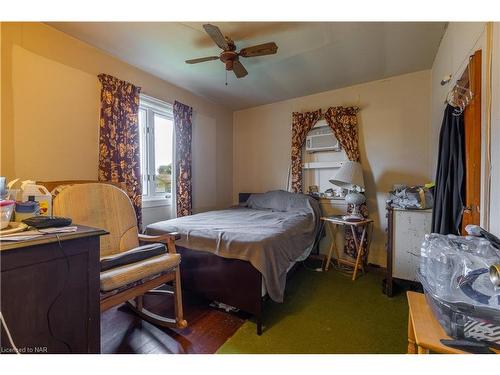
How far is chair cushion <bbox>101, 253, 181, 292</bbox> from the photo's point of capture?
4.01 feet

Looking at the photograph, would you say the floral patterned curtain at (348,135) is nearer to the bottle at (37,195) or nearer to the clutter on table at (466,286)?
the clutter on table at (466,286)

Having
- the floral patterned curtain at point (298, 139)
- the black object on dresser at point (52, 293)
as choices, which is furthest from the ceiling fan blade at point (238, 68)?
the black object on dresser at point (52, 293)

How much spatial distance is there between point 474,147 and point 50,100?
3.14 meters

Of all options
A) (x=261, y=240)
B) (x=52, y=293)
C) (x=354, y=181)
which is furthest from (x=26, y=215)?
(x=354, y=181)

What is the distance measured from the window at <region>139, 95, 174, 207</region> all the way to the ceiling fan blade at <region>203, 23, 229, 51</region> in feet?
4.37

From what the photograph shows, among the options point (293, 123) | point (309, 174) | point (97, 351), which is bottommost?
point (97, 351)

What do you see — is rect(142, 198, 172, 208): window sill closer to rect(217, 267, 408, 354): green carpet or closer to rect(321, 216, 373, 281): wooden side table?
rect(217, 267, 408, 354): green carpet

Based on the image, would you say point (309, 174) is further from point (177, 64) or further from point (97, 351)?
point (97, 351)

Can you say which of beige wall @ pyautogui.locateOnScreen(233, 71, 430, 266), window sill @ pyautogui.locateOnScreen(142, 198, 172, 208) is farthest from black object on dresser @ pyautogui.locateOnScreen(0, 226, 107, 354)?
beige wall @ pyautogui.locateOnScreen(233, 71, 430, 266)

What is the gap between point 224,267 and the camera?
67.6 inches

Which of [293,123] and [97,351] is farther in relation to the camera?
[293,123]
